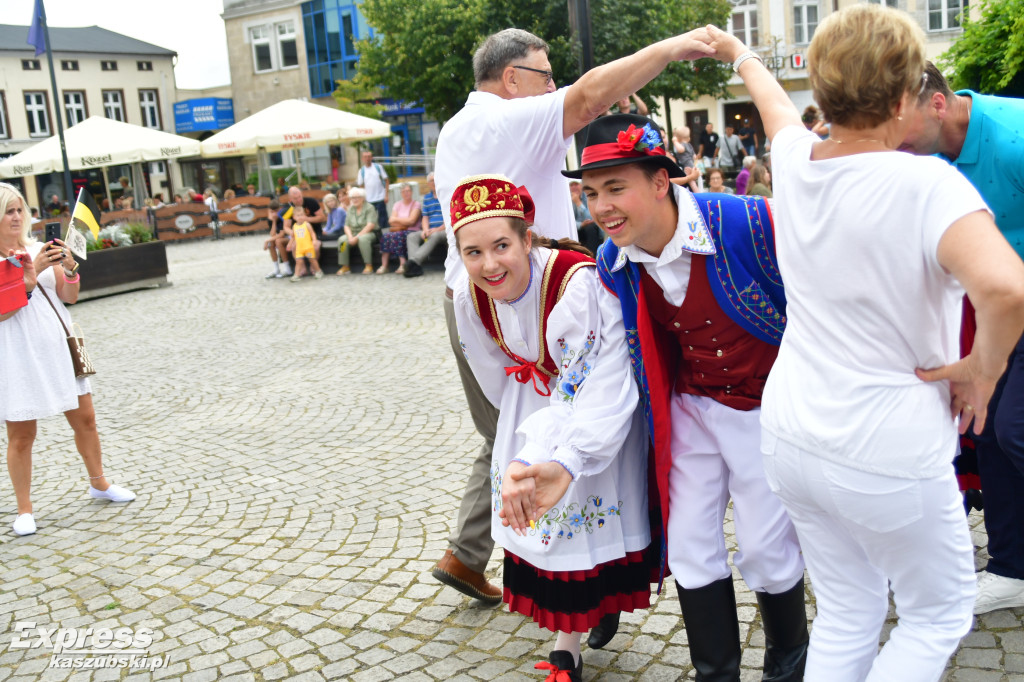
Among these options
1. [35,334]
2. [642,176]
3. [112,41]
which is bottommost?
[35,334]

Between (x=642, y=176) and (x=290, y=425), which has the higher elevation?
(x=642, y=176)

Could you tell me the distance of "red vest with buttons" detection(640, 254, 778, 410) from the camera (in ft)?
8.57

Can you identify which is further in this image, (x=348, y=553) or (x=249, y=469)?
(x=249, y=469)

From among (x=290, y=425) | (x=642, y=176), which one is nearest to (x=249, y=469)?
(x=290, y=425)

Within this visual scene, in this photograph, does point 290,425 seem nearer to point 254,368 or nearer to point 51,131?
point 254,368

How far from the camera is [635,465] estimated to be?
9.45 ft

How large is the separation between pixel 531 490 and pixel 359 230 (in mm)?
13062

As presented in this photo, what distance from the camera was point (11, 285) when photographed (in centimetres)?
503

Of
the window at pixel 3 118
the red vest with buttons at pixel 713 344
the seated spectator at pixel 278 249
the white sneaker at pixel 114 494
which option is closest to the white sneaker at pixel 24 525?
the white sneaker at pixel 114 494

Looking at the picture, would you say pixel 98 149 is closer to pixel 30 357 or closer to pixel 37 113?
pixel 30 357

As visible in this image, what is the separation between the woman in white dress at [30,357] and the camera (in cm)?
504

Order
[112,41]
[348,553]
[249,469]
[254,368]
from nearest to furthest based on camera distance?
1. [348,553]
2. [249,469]
3. [254,368]
4. [112,41]

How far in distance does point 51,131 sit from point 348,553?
45018 mm

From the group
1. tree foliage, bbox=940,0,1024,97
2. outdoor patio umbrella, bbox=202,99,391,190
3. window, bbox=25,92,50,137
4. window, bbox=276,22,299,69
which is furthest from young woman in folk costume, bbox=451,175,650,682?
window, bbox=276,22,299,69
